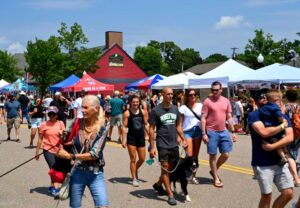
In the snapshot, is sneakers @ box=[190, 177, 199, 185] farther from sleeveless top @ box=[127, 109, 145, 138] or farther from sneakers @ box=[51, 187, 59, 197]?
sneakers @ box=[51, 187, 59, 197]

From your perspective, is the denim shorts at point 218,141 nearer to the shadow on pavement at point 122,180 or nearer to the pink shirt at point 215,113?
the pink shirt at point 215,113

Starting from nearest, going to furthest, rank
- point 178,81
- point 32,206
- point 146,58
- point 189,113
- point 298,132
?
point 32,206 → point 298,132 → point 189,113 → point 178,81 → point 146,58

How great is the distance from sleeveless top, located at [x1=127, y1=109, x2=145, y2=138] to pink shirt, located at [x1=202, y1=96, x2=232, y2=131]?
1176 mm

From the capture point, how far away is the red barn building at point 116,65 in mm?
65688

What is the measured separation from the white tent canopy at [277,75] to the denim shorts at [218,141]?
428 inches

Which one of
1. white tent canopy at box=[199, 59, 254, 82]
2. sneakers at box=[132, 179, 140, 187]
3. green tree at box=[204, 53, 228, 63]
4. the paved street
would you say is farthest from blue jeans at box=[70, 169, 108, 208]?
green tree at box=[204, 53, 228, 63]

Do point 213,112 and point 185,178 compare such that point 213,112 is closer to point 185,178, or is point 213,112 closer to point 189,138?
point 189,138

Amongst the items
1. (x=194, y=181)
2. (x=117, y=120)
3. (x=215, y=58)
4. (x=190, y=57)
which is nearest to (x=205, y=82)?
(x=117, y=120)

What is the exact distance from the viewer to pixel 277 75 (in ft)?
58.6

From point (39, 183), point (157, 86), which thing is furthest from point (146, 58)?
point (39, 183)

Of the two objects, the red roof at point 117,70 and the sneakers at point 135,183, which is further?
the red roof at point 117,70

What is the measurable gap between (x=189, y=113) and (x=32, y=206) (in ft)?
10.6

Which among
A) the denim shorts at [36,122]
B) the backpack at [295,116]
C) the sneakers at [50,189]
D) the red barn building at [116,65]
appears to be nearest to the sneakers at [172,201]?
the sneakers at [50,189]

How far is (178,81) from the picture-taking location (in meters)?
24.4
